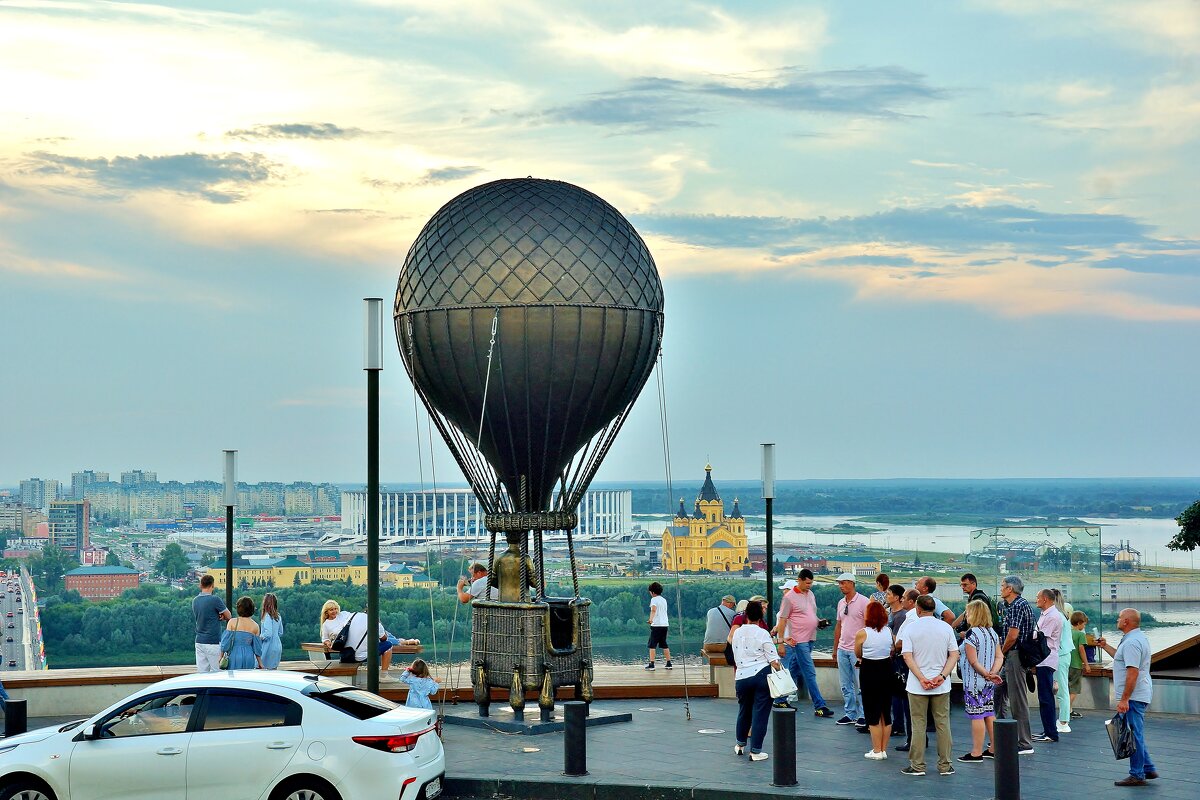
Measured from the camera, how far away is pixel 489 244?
57.5ft

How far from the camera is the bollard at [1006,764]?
1174 cm

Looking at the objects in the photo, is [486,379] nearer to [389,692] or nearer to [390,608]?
[389,692]

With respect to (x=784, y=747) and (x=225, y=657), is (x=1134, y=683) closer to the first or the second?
(x=784, y=747)

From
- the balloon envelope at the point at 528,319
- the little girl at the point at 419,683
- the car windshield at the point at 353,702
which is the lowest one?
the little girl at the point at 419,683

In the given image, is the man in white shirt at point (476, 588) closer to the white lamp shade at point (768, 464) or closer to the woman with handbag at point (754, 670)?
the woman with handbag at point (754, 670)

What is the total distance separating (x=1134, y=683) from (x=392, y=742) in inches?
276

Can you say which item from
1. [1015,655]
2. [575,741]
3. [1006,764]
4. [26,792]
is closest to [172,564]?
[575,741]

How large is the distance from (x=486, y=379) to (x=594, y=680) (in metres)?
5.48

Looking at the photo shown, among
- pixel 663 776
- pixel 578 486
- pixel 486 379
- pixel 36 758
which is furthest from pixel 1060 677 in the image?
pixel 36 758

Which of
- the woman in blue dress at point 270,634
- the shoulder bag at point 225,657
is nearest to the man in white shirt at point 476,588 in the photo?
the woman in blue dress at point 270,634

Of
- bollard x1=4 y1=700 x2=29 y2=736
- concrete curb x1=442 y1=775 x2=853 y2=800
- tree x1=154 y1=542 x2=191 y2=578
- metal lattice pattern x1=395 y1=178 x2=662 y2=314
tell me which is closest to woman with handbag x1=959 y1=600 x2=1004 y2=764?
concrete curb x1=442 y1=775 x2=853 y2=800

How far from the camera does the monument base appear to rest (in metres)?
16.9

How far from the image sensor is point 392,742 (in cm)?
1141

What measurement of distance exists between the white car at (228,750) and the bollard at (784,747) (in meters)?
3.56
